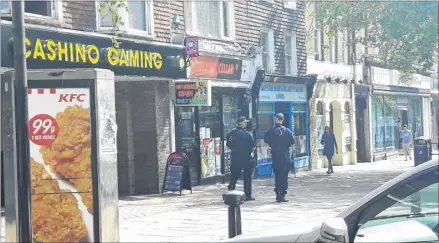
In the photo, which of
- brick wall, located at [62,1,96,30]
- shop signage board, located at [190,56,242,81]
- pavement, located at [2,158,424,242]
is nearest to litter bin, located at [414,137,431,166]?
pavement, located at [2,158,424,242]

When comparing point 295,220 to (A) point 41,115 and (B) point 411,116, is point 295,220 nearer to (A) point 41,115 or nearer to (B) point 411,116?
(A) point 41,115

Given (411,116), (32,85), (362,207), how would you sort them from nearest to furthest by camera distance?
(362,207) → (32,85) → (411,116)

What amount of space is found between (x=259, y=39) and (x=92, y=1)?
7.95m

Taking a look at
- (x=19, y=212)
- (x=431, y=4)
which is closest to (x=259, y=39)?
(x=431, y=4)

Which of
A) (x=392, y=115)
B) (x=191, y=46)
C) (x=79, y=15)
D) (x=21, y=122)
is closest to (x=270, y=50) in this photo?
(x=191, y=46)

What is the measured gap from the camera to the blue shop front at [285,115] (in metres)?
21.0

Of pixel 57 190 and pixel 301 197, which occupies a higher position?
pixel 57 190

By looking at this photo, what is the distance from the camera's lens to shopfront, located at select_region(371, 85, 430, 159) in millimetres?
30797

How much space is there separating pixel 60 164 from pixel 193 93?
8.56 m

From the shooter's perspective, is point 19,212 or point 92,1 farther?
point 92,1

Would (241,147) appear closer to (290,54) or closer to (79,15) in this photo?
(79,15)

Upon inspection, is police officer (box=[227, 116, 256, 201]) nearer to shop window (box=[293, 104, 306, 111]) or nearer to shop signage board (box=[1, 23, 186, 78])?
shop signage board (box=[1, 23, 186, 78])

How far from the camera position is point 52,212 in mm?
7992

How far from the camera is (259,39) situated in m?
21.2
